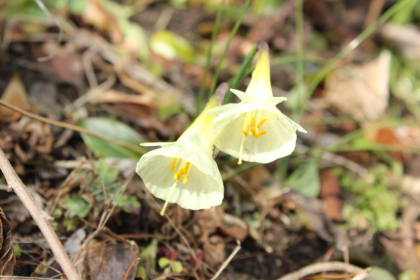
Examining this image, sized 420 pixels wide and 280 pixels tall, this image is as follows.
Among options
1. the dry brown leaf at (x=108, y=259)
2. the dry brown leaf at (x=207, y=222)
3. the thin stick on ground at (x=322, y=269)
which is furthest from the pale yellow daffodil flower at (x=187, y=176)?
the thin stick on ground at (x=322, y=269)

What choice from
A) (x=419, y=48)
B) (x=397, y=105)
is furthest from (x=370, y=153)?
(x=419, y=48)

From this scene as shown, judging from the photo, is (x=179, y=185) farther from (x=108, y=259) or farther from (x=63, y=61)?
(x=63, y=61)

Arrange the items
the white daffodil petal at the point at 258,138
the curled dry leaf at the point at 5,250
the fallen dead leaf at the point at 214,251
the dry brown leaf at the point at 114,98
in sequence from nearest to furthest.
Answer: the curled dry leaf at the point at 5,250 → the white daffodil petal at the point at 258,138 → the fallen dead leaf at the point at 214,251 → the dry brown leaf at the point at 114,98

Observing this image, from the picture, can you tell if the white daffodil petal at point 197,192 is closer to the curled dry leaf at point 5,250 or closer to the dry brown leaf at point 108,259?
the dry brown leaf at point 108,259

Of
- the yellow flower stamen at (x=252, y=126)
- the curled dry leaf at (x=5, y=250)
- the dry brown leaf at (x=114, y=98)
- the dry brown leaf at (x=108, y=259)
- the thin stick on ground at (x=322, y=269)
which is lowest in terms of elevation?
the thin stick on ground at (x=322, y=269)

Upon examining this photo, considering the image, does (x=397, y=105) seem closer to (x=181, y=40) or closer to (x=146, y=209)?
(x=181, y=40)

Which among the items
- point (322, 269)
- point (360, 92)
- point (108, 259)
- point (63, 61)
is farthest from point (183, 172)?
point (360, 92)

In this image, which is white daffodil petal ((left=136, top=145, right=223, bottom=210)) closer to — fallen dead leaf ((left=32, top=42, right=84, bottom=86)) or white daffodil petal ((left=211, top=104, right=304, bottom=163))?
white daffodil petal ((left=211, top=104, right=304, bottom=163))
